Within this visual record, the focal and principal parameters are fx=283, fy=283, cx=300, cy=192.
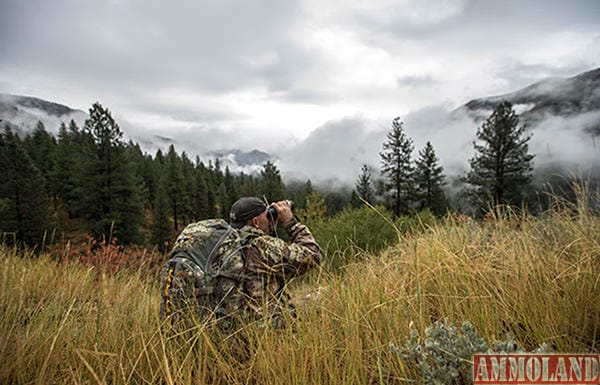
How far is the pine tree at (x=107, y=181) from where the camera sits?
24.2 meters

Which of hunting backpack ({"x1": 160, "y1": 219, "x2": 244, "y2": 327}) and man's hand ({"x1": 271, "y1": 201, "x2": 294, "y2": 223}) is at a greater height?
man's hand ({"x1": 271, "y1": 201, "x2": 294, "y2": 223})

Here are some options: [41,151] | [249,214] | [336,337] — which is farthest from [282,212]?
[41,151]

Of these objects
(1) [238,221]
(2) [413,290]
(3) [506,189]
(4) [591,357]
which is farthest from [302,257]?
(3) [506,189]

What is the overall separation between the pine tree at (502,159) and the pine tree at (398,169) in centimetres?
848

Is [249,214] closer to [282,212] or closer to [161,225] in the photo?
[282,212]

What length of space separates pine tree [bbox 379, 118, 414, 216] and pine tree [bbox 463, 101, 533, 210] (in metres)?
8.48

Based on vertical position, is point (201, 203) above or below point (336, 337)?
below

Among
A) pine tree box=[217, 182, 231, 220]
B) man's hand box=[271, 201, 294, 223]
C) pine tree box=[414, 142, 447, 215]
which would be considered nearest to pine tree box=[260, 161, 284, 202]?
pine tree box=[217, 182, 231, 220]

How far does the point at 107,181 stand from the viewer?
24.9 meters

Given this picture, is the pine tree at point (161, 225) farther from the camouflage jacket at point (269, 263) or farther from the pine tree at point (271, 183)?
the camouflage jacket at point (269, 263)

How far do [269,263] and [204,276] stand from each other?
0.55 metres

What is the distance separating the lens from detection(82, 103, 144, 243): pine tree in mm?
24156

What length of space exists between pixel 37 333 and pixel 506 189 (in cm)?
3140

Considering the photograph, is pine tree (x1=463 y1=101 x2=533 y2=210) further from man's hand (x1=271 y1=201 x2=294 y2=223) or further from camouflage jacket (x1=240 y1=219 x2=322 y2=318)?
camouflage jacket (x1=240 y1=219 x2=322 y2=318)
